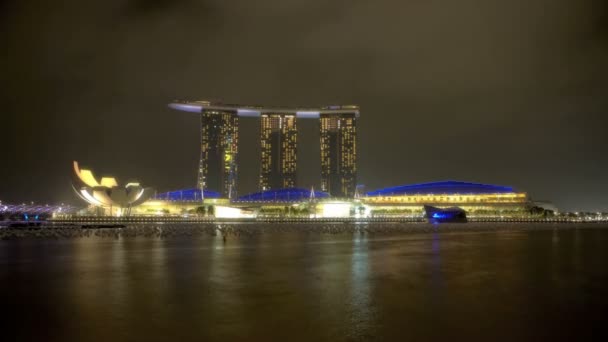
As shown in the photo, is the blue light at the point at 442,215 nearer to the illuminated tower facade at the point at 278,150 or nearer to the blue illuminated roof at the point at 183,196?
the blue illuminated roof at the point at 183,196

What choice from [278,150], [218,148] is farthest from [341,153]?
[218,148]

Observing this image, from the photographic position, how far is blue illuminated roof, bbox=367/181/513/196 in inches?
4109

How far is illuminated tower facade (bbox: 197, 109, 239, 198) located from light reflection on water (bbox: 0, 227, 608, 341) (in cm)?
13521

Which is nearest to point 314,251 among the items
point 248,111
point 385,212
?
point 385,212

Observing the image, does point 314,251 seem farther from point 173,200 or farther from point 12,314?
point 173,200

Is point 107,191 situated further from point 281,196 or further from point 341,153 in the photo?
point 341,153

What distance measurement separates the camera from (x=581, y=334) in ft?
29.0

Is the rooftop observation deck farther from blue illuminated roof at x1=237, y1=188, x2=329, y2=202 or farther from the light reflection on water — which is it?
the light reflection on water

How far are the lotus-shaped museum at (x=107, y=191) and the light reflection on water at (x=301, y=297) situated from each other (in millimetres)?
59306

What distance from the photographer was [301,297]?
11.9m

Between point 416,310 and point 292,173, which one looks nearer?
point 416,310

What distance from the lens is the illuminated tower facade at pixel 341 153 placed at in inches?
6654

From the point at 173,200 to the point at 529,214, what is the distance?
240 ft

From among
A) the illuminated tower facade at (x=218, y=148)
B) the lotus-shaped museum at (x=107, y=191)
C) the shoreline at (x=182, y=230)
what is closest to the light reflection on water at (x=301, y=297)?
the shoreline at (x=182, y=230)
